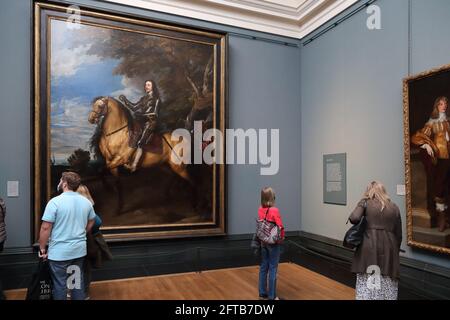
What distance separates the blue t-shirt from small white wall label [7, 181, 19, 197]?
244cm

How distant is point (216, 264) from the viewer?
7590 millimetres

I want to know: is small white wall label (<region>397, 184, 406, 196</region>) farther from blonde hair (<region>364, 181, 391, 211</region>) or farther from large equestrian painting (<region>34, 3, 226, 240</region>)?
large equestrian painting (<region>34, 3, 226, 240</region>)

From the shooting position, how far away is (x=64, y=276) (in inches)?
169

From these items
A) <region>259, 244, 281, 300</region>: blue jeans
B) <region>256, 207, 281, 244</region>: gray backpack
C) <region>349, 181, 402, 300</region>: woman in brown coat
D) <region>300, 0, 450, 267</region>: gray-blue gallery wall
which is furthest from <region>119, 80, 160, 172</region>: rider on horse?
<region>349, 181, 402, 300</region>: woman in brown coat

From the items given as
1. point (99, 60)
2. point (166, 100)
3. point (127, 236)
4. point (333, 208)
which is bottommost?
point (127, 236)

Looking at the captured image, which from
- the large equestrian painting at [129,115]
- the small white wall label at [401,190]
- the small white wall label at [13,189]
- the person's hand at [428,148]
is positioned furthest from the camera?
the large equestrian painting at [129,115]

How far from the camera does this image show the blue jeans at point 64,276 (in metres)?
4.25

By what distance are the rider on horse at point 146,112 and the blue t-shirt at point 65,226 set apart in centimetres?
260

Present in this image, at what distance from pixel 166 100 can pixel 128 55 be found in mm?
1188

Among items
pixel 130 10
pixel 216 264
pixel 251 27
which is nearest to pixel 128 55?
pixel 130 10

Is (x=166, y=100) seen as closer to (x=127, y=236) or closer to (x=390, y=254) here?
(x=127, y=236)

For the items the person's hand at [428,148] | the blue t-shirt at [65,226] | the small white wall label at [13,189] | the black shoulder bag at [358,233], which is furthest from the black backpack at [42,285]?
the person's hand at [428,148]

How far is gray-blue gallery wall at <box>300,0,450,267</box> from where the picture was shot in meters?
5.41

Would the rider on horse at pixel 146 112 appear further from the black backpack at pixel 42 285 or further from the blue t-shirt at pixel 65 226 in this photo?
the black backpack at pixel 42 285
